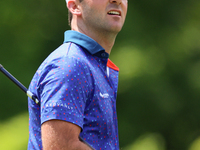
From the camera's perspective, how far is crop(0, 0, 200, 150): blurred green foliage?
3594 mm

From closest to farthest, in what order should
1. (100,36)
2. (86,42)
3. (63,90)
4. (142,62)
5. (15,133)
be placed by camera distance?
(63,90), (86,42), (100,36), (15,133), (142,62)

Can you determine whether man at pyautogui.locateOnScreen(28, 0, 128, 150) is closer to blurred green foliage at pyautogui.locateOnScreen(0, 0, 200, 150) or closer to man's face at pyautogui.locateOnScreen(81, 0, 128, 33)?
man's face at pyautogui.locateOnScreen(81, 0, 128, 33)

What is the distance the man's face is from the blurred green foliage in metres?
2.18

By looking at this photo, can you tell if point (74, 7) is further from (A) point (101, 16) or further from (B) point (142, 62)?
(B) point (142, 62)

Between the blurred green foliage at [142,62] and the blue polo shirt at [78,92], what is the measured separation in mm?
2289

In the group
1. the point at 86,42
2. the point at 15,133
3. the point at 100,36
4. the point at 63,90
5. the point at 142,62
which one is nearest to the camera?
the point at 63,90

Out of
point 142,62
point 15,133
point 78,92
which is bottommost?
point 15,133

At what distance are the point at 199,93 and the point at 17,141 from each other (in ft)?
6.58

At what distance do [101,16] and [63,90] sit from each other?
0.48m

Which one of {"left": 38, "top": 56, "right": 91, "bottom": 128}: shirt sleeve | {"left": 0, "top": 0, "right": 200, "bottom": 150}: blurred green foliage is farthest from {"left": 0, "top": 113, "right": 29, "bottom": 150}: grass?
{"left": 38, "top": 56, "right": 91, "bottom": 128}: shirt sleeve

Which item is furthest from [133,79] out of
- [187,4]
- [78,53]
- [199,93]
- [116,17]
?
[78,53]

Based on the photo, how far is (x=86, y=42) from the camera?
1.32m

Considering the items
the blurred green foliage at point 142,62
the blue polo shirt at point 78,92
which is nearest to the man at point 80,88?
the blue polo shirt at point 78,92

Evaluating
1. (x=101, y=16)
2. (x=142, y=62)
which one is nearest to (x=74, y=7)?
(x=101, y=16)
